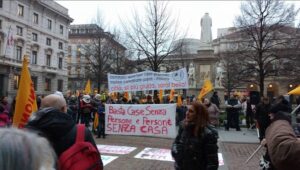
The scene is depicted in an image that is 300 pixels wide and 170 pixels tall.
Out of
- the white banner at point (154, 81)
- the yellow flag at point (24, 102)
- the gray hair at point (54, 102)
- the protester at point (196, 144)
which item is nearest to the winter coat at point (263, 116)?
the white banner at point (154, 81)

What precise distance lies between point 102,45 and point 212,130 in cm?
3882

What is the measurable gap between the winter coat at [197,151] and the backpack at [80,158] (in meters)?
1.97

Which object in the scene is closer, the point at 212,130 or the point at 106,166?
the point at 212,130

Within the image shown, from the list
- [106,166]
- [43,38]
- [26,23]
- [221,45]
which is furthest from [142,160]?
[221,45]

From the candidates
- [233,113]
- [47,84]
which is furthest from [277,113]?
[47,84]

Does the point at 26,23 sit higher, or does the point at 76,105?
the point at 26,23

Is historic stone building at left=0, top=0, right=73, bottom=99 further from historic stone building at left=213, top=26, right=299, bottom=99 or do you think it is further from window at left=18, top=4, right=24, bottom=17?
historic stone building at left=213, top=26, right=299, bottom=99

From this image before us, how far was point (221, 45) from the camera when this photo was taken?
9250cm

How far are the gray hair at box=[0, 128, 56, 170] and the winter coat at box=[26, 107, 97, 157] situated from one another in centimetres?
146

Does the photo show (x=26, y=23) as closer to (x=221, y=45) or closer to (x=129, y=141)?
(x=129, y=141)

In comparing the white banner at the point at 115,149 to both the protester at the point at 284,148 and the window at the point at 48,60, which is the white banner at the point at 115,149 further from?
the window at the point at 48,60

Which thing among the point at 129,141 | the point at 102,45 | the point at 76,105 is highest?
the point at 102,45

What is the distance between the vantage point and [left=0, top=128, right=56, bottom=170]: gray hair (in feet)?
4.78

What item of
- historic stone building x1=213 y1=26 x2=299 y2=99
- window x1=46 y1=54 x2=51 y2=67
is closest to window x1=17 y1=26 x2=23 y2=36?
window x1=46 y1=54 x2=51 y2=67
